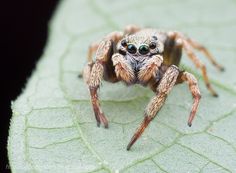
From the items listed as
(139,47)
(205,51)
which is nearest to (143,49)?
(139,47)

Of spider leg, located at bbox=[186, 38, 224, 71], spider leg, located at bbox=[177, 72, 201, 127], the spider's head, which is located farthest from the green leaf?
the spider's head

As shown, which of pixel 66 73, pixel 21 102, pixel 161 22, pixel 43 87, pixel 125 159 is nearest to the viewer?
pixel 125 159

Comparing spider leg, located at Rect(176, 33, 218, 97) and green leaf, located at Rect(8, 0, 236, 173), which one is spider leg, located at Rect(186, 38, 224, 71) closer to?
green leaf, located at Rect(8, 0, 236, 173)

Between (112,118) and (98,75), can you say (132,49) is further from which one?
(112,118)

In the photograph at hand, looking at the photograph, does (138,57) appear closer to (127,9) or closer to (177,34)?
(177,34)

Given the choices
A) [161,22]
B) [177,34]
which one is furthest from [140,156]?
[161,22]

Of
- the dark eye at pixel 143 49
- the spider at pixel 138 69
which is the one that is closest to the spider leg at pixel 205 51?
the spider at pixel 138 69

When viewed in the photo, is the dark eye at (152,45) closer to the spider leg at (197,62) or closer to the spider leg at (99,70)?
the spider leg at (99,70)
